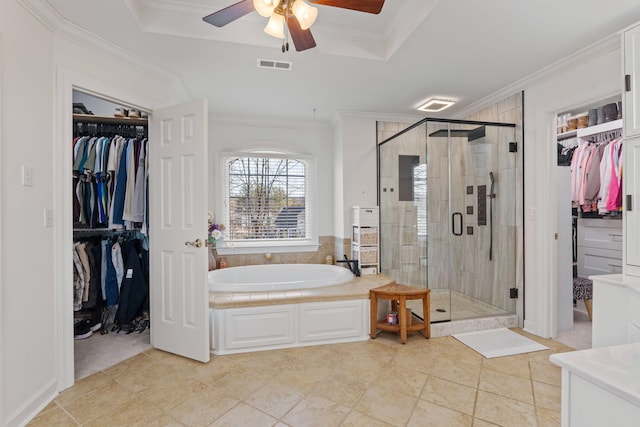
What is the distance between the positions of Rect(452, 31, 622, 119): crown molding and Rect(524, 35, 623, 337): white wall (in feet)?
0.07

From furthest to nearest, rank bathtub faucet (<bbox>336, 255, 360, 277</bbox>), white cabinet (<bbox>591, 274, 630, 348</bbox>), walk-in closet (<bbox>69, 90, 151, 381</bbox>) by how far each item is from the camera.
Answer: bathtub faucet (<bbox>336, 255, 360, 277</bbox>), walk-in closet (<bbox>69, 90, 151, 381</bbox>), white cabinet (<bbox>591, 274, 630, 348</bbox>)

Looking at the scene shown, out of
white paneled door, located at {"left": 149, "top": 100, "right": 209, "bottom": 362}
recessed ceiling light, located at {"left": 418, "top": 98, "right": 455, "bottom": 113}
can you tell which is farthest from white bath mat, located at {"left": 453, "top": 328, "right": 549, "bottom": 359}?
recessed ceiling light, located at {"left": 418, "top": 98, "right": 455, "bottom": 113}

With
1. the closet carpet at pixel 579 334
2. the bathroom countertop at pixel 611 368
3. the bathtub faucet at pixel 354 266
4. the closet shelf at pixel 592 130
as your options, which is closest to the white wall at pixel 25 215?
the bathroom countertop at pixel 611 368

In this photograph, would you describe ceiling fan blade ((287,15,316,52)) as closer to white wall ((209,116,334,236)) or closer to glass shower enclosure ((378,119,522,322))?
glass shower enclosure ((378,119,522,322))

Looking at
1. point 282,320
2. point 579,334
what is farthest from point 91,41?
point 579,334

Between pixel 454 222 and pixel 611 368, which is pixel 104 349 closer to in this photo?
pixel 611 368

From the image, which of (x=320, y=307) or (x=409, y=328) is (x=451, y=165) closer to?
(x=409, y=328)

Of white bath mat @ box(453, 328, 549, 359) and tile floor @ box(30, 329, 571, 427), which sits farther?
white bath mat @ box(453, 328, 549, 359)

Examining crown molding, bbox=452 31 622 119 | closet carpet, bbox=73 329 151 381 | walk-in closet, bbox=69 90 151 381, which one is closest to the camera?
crown molding, bbox=452 31 622 119

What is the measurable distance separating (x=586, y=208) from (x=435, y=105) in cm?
213

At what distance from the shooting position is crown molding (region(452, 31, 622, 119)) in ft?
7.64

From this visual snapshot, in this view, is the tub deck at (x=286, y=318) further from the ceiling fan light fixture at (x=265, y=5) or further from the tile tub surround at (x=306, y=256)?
the ceiling fan light fixture at (x=265, y=5)

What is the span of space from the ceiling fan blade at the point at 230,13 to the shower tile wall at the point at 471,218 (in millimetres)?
2087

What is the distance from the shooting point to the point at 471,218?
3.56 meters
